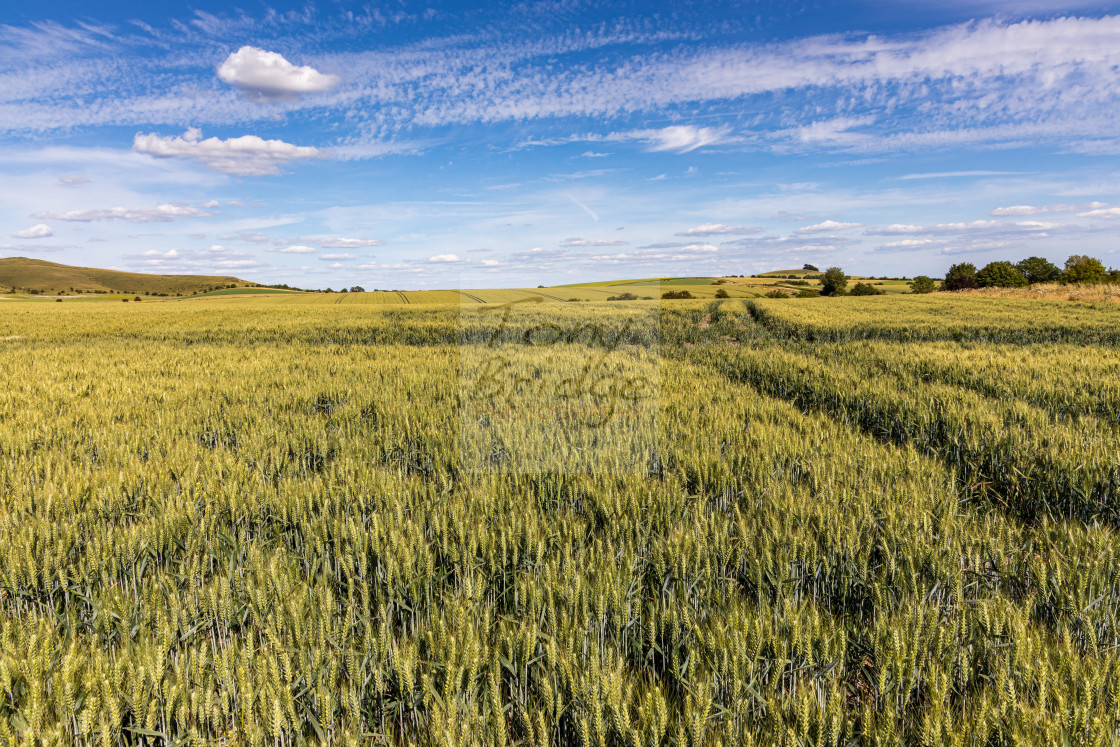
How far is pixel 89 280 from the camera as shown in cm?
11144

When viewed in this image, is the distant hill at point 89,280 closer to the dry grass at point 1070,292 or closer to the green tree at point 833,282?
the green tree at point 833,282

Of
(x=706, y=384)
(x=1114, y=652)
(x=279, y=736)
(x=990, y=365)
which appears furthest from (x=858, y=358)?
(x=279, y=736)

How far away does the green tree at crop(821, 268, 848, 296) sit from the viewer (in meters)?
61.9

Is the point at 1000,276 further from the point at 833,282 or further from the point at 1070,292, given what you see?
the point at 1070,292

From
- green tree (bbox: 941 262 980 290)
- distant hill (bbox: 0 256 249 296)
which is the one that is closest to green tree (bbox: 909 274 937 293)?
green tree (bbox: 941 262 980 290)

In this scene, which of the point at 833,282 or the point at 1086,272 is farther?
the point at 833,282

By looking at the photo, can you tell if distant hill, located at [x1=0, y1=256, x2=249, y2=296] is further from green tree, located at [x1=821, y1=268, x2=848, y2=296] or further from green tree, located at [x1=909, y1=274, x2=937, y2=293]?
green tree, located at [x1=909, y1=274, x2=937, y2=293]

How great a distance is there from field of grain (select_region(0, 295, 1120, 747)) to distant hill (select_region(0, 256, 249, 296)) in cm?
10860

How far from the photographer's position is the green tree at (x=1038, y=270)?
61625mm

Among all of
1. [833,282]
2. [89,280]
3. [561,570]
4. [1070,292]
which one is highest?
[89,280]

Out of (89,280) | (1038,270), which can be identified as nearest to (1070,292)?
(1038,270)

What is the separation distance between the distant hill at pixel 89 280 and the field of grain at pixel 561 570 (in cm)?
10860

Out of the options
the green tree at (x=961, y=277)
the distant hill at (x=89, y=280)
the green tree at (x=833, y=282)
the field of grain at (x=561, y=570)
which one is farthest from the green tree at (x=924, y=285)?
the distant hill at (x=89, y=280)

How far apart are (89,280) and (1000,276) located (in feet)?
521
